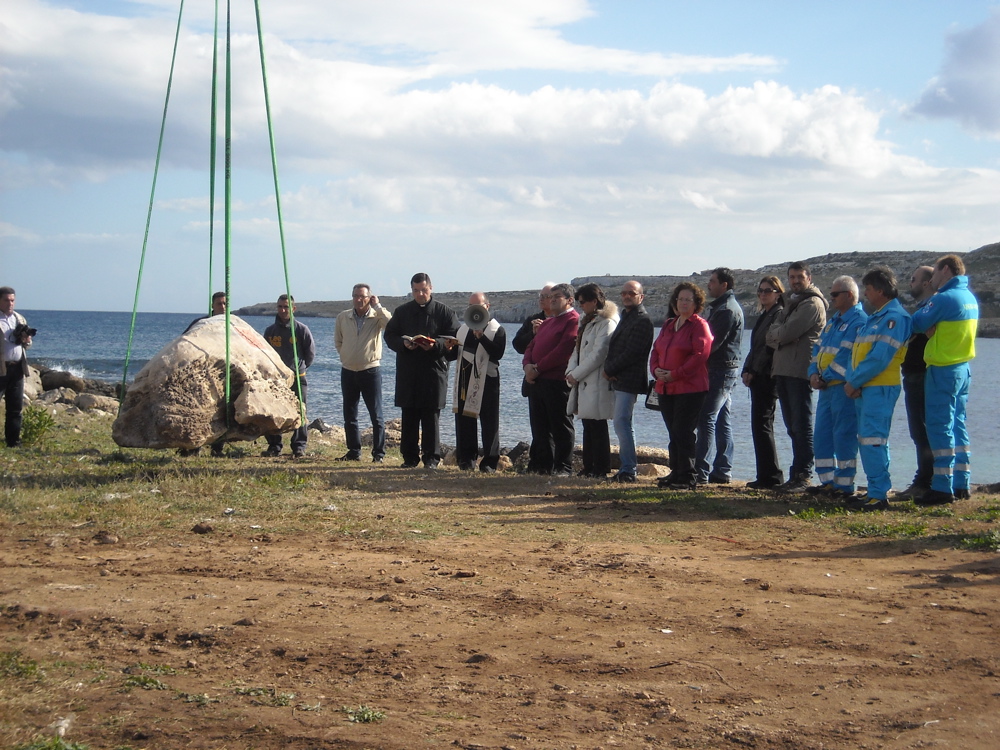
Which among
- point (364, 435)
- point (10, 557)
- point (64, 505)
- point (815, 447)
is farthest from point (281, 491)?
point (364, 435)

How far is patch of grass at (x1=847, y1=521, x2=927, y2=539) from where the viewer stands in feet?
26.2

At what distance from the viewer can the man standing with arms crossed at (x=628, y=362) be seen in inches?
423

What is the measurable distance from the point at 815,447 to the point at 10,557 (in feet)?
24.6

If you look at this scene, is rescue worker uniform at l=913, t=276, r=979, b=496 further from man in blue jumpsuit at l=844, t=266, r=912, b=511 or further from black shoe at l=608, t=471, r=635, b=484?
black shoe at l=608, t=471, r=635, b=484

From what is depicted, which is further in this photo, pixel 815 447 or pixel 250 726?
pixel 815 447

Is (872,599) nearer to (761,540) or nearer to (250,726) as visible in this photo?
(761,540)

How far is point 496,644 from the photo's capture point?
5.15 meters

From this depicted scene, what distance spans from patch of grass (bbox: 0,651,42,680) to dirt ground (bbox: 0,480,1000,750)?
6 cm

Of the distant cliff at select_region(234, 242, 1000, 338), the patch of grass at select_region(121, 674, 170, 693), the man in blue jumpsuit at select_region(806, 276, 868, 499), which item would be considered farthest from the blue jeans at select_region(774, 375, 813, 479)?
the distant cliff at select_region(234, 242, 1000, 338)

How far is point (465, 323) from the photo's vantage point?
38.7 feet

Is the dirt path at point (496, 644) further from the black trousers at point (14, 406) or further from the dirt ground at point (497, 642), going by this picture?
the black trousers at point (14, 406)

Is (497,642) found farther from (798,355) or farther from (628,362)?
(798,355)

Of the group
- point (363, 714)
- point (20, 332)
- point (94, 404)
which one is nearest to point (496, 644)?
point (363, 714)

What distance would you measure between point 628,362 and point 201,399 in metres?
4.66
